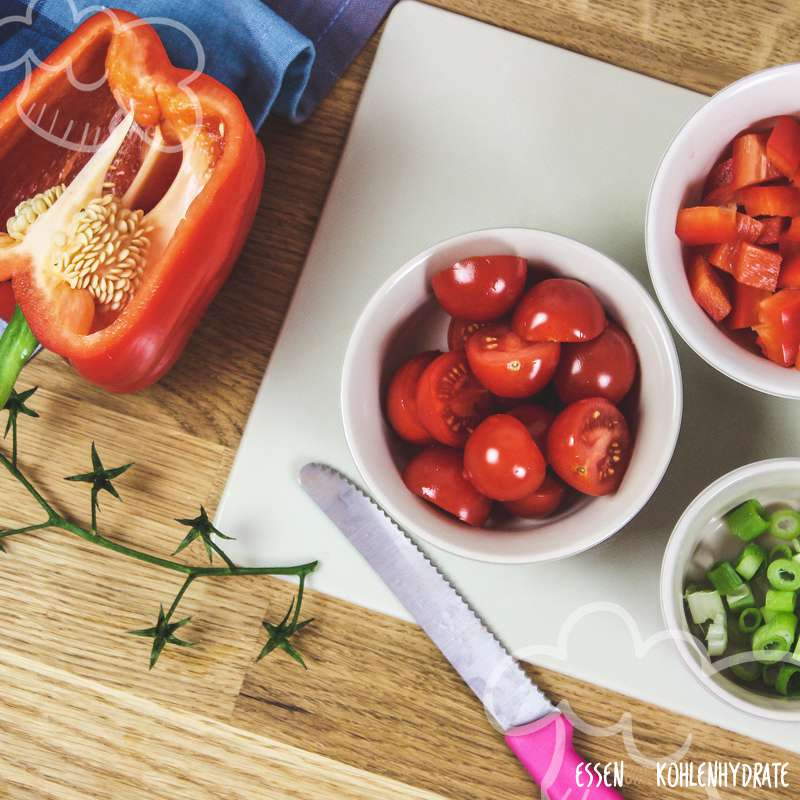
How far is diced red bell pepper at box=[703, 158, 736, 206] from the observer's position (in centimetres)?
73

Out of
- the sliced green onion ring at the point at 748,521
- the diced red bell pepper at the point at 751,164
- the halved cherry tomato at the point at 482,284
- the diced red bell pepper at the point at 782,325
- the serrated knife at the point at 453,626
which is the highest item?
the diced red bell pepper at the point at 751,164

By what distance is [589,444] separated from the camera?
26.3 inches

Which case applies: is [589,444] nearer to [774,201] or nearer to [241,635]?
[774,201]

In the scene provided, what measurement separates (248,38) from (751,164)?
476 mm

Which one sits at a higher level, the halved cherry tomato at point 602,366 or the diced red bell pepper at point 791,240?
the diced red bell pepper at point 791,240

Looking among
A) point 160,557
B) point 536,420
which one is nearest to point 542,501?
point 536,420

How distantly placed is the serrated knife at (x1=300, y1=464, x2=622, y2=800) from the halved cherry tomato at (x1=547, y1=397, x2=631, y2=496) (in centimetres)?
18

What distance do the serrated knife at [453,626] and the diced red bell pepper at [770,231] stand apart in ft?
1.32

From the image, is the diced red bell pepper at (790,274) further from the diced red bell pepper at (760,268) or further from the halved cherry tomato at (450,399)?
the halved cherry tomato at (450,399)

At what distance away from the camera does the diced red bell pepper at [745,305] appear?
70 centimetres

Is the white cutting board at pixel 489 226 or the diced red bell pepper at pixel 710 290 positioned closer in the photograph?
the diced red bell pepper at pixel 710 290

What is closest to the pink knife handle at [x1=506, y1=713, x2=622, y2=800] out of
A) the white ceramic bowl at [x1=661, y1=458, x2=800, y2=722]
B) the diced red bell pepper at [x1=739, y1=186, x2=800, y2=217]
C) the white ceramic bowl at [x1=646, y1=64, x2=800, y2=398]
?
the white ceramic bowl at [x1=661, y1=458, x2=800, y2=722]

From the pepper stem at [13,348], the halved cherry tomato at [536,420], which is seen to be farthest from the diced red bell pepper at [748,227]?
the pepper stem at [13,348]

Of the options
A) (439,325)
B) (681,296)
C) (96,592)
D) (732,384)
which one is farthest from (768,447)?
(96,592)
